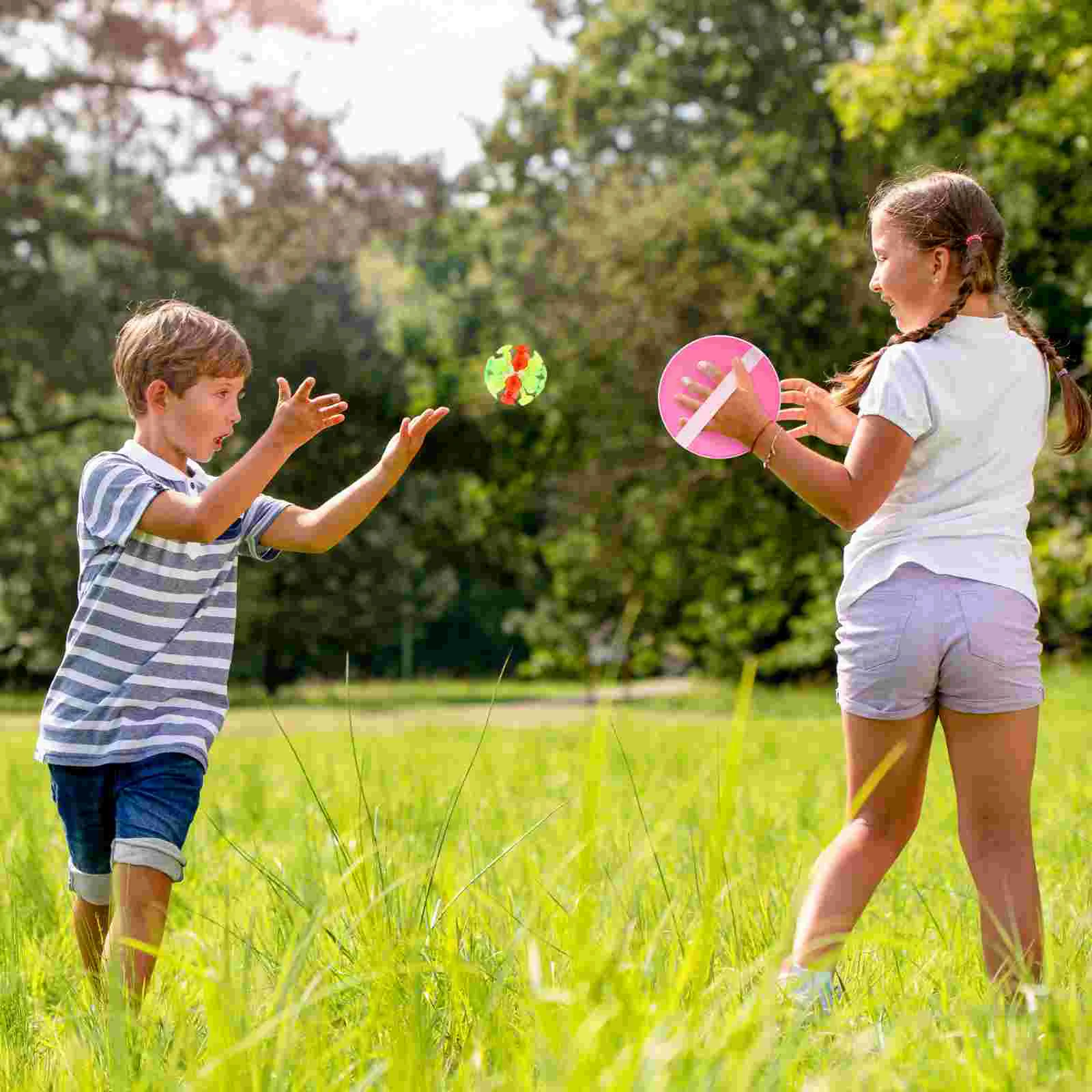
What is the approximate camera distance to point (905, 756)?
2502mm

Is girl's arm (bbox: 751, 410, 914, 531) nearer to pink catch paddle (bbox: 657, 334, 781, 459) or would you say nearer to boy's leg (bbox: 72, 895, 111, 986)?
pink catch paddle (bbox: 657, 334, 781, 459)

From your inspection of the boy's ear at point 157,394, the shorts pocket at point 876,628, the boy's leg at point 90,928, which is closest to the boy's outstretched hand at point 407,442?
the boy's ear at point 157,394

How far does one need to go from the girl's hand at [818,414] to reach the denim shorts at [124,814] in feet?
4.42

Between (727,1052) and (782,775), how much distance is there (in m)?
5.41

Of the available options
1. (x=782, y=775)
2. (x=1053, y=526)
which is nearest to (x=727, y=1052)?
(x=782, y=775)

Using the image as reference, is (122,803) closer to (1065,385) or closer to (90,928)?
(90,928)

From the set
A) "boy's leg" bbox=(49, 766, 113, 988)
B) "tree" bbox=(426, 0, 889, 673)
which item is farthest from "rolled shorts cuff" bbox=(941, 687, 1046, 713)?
"tree" bbox=(426, 0, 889, 673)

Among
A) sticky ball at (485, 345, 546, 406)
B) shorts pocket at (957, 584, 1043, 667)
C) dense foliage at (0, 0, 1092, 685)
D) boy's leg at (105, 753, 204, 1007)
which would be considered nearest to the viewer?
shorts pocket at (957, 584, 1043, 667)

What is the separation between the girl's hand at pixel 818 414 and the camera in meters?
2.70

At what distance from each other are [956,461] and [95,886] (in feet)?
6.04

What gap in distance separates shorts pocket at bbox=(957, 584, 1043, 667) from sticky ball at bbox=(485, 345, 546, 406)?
50.2 inches

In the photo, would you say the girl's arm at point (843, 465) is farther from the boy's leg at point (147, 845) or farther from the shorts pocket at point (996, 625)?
the boy's leg at point (147, 845)

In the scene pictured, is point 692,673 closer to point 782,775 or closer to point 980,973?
point 782,775

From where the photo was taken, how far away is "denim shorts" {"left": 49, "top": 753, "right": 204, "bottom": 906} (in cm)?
255
